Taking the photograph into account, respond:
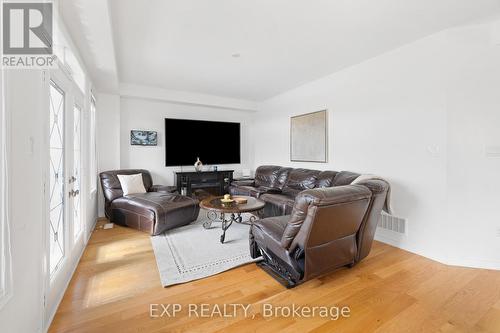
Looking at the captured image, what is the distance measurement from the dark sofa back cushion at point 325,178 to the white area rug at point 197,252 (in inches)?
58.1

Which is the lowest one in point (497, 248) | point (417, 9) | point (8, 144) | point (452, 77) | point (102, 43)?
point (497, 248)

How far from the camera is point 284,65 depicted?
3762mm

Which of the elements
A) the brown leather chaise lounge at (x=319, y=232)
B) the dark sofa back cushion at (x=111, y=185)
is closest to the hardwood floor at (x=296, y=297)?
the brown leather chaise lounge at (x=319, y=232)

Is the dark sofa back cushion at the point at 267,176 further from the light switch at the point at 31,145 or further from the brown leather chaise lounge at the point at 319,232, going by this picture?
the light switch at the point at 31,145

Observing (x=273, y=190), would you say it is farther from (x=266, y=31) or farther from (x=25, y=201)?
(x=25, y=201)

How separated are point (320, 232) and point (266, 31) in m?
2.33

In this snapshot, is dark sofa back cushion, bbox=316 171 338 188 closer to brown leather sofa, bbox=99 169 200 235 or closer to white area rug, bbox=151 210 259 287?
white area rug, bbox=151 210 259 287

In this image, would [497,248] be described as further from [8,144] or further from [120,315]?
[8,144]

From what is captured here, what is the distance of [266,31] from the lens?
8.90 ft

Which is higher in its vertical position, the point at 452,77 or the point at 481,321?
the point at 452,77

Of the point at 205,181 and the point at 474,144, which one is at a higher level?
the point at 474,144

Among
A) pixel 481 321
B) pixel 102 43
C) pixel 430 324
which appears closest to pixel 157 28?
pixel 102 43

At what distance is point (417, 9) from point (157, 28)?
2784 millimetres

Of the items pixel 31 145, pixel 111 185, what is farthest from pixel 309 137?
pixel 31 145
